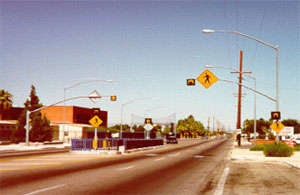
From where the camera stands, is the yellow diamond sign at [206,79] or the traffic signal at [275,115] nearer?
the traffic signal at [275,115]

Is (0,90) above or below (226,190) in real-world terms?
above

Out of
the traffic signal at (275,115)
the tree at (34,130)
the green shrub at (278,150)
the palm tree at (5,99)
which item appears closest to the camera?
the traffic signal at (275,115)

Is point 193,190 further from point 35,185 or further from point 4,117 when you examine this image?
point 4,117

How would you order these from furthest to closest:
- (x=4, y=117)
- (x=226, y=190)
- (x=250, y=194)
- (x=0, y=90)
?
(x=4, y=117) < (x=0, y=90) < (x=226, y=190) < (x=250, y=194)

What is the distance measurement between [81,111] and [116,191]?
9282 cm

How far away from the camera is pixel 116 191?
34.4 ft

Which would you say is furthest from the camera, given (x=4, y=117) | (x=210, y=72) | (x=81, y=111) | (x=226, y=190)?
(x=81, y=111)

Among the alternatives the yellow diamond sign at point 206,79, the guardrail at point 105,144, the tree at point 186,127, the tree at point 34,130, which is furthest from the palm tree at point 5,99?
the tree at point 186,127

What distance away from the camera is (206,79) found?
2750cm

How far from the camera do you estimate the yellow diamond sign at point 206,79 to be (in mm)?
27266

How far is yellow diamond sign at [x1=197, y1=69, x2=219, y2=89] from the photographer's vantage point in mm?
27266

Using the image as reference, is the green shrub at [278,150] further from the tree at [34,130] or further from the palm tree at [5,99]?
the palm tree at [5,99]

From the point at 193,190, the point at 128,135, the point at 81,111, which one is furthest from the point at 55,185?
the point at 81,111

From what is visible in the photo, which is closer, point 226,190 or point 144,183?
point 226,190
